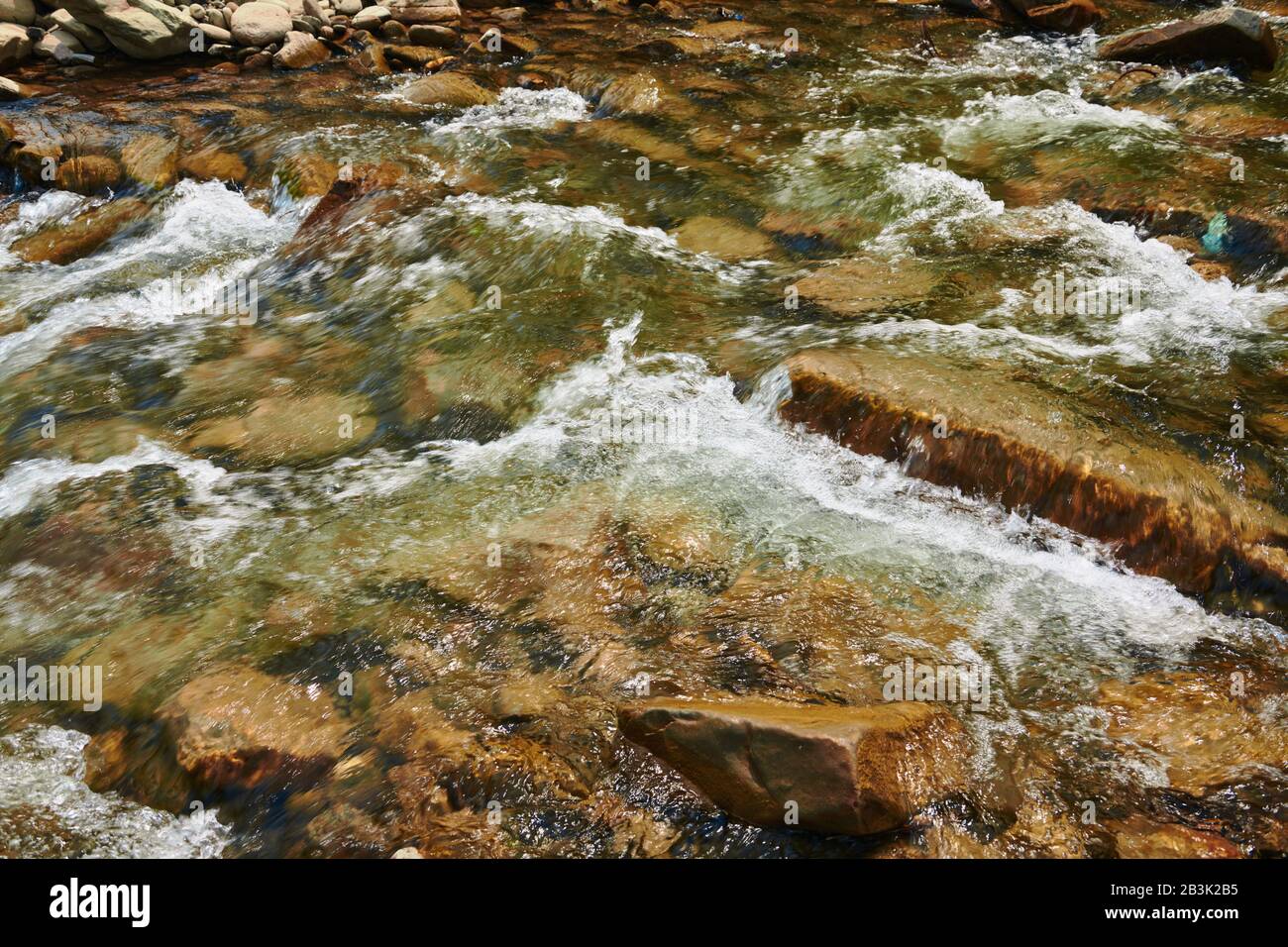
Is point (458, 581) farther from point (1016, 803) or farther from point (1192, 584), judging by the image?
point (1192, 584)

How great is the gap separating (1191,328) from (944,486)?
8.29 feet

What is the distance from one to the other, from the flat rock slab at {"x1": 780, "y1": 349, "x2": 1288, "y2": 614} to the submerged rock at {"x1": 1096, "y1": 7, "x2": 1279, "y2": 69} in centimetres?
705

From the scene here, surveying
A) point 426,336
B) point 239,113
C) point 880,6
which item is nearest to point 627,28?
point 880,6

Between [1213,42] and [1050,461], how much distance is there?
778cm

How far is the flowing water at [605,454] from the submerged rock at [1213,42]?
46cm

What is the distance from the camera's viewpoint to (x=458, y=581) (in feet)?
17.2

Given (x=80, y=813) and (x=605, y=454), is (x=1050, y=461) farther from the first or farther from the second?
(x=80, y=813)

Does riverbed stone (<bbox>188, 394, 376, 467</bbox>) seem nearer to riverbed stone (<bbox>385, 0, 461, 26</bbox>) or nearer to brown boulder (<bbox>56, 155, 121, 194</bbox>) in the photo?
brown boulder (<bbox>56, 155, 121, 194</bbox>)

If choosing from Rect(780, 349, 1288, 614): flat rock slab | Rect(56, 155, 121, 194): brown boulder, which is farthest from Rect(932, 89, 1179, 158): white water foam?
Rect(56, 155, 121, 194): brown boulder

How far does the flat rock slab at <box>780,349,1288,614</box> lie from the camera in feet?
16.3

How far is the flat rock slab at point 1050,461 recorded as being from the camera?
4965 millimetres

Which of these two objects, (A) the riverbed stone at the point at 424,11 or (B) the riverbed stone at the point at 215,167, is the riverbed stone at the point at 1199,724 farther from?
(A) the riverbed stone at the point at 424,11

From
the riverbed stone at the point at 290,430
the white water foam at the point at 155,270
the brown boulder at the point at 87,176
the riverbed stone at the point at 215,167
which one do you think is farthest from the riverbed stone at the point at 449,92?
the riverbed stone at the point at 290,430

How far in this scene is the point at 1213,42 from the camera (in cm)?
1038
